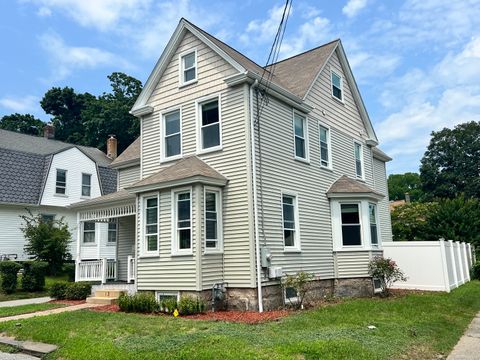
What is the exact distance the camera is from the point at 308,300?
45.7 feet

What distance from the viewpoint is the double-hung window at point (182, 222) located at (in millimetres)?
12320

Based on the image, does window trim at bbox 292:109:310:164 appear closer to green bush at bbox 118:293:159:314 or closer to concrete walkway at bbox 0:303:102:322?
green bush at bbox 118:293:159:314

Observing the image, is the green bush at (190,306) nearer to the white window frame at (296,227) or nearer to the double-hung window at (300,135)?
the white window frame at (296,227)

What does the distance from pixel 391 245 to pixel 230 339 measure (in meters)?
12.4

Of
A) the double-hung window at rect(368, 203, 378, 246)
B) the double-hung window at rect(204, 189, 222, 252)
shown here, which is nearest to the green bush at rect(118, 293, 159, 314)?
the double-hung window at rect(204, 189, 222, 252)

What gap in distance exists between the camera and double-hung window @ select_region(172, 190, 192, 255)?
485 inches

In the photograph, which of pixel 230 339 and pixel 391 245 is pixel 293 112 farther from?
pixel 230 339

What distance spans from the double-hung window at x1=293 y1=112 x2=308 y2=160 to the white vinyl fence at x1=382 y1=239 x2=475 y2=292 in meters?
6.40

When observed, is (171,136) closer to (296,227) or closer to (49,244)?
(296,227)

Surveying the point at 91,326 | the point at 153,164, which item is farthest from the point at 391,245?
the point at 91,326

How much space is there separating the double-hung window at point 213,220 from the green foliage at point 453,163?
4478cm

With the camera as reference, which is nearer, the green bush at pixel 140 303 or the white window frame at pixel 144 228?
the green bush at pixel 140 303

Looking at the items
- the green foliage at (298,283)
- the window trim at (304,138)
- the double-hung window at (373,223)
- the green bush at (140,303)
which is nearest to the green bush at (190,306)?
the green bush at (140,303)

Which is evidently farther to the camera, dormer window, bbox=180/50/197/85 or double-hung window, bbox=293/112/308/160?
double-hung window, bbox=293/112/308/160
